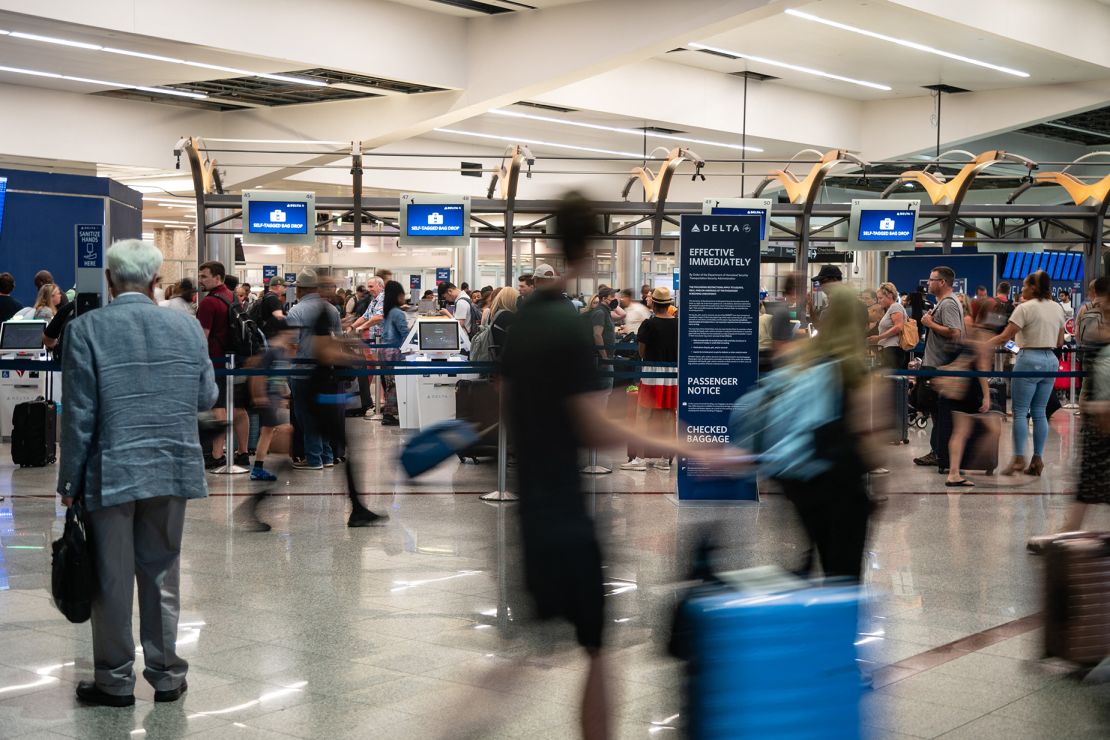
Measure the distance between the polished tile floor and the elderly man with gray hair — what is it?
0.83ft

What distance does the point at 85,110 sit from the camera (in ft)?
77.8

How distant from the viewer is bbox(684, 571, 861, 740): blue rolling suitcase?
113 inches

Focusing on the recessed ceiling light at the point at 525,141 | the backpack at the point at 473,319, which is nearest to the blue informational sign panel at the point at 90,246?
the backpack at the point at 473,319

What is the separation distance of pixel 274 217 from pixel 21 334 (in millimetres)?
5812

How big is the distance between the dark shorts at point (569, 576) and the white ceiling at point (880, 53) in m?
16.4

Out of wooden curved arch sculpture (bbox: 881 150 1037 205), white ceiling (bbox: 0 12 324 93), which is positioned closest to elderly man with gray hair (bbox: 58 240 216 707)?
white ceiling (bbox: 0 12 324 93)

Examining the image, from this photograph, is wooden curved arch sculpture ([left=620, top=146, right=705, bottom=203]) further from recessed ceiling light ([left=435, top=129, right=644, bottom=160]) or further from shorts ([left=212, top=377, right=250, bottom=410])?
shorts ([left=212, top=377, right=250, bottom=410])

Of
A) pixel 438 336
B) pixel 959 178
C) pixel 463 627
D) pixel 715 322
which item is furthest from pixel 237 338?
pixel 959 178

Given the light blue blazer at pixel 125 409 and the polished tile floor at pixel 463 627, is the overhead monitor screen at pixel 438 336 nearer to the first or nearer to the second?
the polished tile floor at pixel 463 627

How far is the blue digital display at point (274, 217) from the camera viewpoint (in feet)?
58.6

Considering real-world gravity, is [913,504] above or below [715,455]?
below

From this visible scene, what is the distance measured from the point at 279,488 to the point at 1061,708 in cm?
677

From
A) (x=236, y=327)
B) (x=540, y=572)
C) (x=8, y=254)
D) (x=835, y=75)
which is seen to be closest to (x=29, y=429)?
(x=236, y=327)

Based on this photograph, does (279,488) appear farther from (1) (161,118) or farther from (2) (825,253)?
(2) (825,253)
